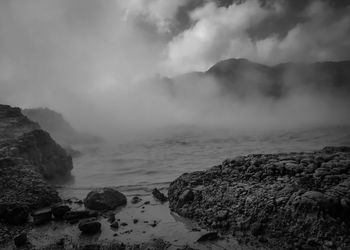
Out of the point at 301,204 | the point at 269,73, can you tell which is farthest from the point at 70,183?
the point at 269,73

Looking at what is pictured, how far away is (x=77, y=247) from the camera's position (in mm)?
7777

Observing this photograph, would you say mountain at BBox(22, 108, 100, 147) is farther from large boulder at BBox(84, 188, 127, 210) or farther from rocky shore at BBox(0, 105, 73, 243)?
large boulder at BBox(84, 188, 127, 210)

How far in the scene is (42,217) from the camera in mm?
9961

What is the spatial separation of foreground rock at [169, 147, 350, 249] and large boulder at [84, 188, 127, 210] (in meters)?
2.34

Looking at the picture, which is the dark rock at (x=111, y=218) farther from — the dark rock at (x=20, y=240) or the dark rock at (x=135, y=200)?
the dark rock at (x=20, y=240)

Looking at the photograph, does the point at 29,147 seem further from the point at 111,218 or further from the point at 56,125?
the point at 56,125

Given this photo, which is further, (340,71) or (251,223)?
(340,71)

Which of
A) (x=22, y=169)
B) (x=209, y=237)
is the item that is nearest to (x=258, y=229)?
(x=209, y=237)

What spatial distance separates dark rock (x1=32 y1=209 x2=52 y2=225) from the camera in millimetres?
9812

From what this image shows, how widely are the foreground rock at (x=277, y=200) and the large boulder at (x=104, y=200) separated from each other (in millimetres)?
2341

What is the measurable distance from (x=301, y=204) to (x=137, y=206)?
667cm

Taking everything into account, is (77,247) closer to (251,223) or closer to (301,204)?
(251,223)

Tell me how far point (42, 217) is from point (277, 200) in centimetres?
794

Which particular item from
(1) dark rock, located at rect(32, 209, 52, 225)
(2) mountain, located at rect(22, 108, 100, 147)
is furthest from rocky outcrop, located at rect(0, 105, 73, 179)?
(2) mountain, located at rect(22, 108, 100, 147)
